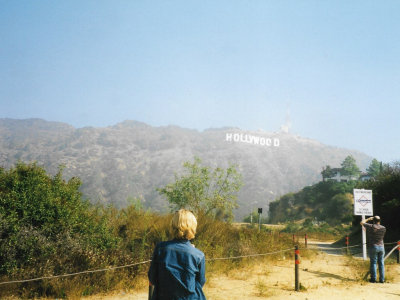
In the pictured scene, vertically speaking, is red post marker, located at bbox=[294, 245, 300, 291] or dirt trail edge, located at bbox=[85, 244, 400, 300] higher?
red post marker, located at bbox=[294, 245, 300, 291]

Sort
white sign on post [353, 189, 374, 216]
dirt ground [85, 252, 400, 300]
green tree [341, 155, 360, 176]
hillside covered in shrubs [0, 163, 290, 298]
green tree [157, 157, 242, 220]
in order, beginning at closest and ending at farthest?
hillside covered in shrubs [0, 163, 290, 298]
dirt ground [85, 252, 400, 300]
white sign on post [353, 189, 374, 216]
green tree [157, 157, 242, 220]
green tree [341, 155, 360, 176]

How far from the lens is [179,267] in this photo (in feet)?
10.4

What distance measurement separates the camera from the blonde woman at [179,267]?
3.16m

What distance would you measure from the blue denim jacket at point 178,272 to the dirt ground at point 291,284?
520 centimetres

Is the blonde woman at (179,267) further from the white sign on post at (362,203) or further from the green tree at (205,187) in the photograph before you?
the green tree at (205,187)

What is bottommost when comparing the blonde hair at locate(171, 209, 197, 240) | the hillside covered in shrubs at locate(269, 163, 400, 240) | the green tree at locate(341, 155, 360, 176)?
the hillside covered in shrubs at locate(269, 163, 400, 240)

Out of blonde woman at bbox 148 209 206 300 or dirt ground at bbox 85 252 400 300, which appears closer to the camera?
blonde woman at bbox 148 209 206 300

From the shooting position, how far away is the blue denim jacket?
3.16 metres

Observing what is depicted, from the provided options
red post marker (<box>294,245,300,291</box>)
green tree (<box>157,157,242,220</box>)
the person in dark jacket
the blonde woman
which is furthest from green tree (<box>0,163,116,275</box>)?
green tree (<box>157,157,242,220</box>)

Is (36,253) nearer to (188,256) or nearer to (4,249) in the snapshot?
(4,249)

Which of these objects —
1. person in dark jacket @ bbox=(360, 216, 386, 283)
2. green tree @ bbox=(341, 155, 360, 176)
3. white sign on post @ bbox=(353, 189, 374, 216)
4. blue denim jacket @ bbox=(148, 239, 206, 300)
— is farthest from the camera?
green tree @ bbox=(341, 155, 360, 176)

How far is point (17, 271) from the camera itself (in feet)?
23.6

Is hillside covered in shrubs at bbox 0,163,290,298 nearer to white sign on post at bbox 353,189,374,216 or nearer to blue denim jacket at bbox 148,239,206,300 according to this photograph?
blue denim jacket at bbox 148,239,206,300

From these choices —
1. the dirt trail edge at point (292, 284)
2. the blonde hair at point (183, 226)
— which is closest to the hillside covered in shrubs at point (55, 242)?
the dirt trail edge at point (292, 284)
